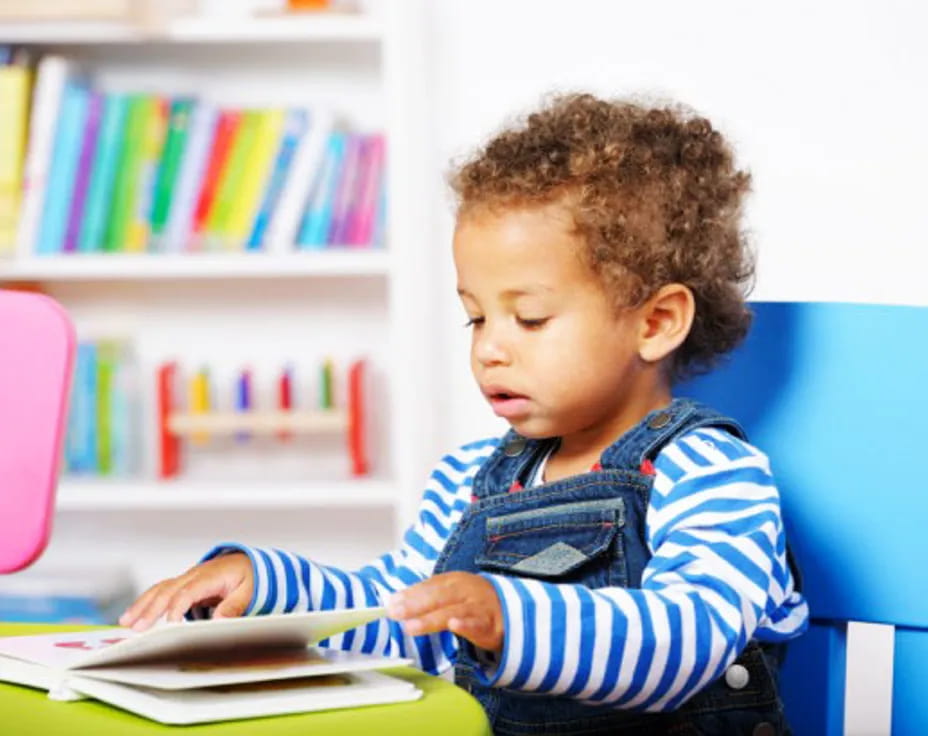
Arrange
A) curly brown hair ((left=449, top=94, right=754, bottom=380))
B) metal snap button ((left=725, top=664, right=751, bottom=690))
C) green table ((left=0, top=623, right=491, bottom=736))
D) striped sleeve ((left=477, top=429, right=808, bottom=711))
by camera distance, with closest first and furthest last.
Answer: green table ((left=0, top=623, right=491, bottom=736)) → striped sleeve ((left=477, top=429, right=808, bottom=711)) → metal snap button ((left=725, top=664, right=751, bottom=690)) → curly brown hair ((left=449, top=94, right=754, bottom=380))

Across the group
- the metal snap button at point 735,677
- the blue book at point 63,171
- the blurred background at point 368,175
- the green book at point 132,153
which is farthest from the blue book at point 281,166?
the metal snap button at point 735,677

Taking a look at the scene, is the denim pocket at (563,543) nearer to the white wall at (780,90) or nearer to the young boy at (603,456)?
the young boy at (603,456)

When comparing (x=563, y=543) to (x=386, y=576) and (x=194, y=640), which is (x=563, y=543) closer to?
(x=386, y=576)

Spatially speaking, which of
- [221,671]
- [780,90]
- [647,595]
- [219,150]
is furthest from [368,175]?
[221,671]

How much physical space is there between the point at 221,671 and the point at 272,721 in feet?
0.19

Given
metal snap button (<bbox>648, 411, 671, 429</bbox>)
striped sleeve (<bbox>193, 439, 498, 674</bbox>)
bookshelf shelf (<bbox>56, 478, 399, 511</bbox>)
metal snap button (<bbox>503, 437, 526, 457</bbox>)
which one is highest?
metal snap button (<bbox>648, 411, 671, 429</bbox>)

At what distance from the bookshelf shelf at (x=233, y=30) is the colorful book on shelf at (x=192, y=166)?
0.42 feet

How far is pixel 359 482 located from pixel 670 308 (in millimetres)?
1415

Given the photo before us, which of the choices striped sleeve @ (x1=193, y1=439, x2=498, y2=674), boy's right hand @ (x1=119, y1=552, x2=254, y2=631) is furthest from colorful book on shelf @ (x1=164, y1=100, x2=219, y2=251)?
boy's right hand @ (x1=119, y1=552, x2=254, y2=631)

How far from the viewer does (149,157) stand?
8.64 feet

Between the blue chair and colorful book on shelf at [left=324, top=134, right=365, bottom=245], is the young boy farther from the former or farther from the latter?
colorful book on shelf at [left=324, top=134, right=365, bottom=245]

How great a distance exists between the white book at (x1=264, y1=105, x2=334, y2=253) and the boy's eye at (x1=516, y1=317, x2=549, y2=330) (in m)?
1.44

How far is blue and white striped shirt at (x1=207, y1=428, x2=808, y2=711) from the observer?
90cm

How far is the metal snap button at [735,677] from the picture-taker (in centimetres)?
113
